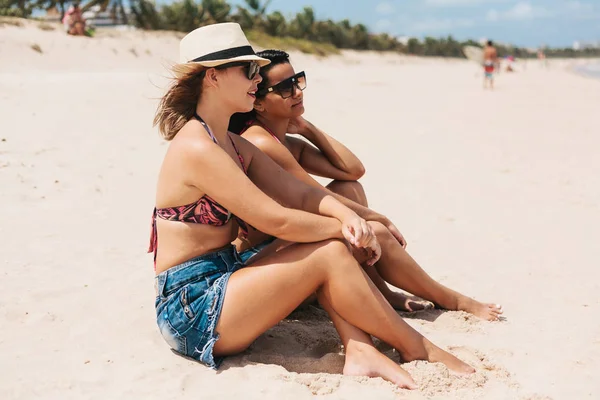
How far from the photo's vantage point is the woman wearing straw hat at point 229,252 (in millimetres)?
A: 2785

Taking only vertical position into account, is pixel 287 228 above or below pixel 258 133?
below

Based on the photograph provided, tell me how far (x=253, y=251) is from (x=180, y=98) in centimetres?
86

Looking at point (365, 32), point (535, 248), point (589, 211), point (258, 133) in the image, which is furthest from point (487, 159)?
point (365, 32)

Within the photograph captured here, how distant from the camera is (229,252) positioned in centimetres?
302

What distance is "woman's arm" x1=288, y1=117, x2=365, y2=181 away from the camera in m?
4.11

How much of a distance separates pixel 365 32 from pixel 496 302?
48.0m

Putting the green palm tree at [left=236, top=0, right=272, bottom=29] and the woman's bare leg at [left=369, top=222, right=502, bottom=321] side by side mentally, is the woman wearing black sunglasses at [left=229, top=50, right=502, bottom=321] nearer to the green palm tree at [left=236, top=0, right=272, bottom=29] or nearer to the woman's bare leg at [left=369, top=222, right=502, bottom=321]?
the woman's bare leg at [left=369, top=222, right=502, bottom=321]

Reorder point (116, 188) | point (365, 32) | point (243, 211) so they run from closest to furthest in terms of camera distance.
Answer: point (243, 211) < point (116, 188) < point (365, 32)

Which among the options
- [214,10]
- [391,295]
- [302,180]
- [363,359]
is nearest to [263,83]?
[302,180]

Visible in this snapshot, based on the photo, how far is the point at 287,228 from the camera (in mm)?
2826

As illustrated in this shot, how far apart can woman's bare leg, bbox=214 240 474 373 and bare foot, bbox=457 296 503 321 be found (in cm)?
99

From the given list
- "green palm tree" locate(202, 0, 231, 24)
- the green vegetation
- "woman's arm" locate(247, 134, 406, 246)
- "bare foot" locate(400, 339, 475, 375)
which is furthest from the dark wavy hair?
"green palm tree" locate(202, 0, 231, 24)

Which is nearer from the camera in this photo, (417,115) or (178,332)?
(178,332)

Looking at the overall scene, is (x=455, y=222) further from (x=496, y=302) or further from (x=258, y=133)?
(x=258, y=133)
